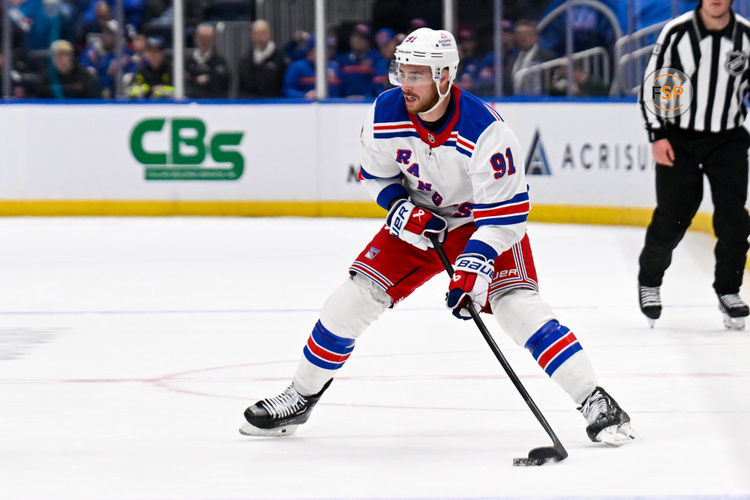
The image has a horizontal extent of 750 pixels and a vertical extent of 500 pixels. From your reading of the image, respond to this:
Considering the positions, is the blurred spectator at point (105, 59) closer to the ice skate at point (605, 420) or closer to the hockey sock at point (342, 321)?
the hockey sock at point (342, 321)

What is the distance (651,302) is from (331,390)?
1.69 metres

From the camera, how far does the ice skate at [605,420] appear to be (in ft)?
11.3

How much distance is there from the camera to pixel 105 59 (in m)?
11.0

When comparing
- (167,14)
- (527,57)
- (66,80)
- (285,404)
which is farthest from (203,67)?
(285,404)

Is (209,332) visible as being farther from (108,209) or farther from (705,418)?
(108,209)

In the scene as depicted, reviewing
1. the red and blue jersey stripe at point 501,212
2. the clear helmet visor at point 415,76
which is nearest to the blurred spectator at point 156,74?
the clear helmet visor at point 415,76

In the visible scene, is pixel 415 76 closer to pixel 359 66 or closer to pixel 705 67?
pixel 705 67

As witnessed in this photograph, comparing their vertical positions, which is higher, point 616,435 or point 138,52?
point 138,52

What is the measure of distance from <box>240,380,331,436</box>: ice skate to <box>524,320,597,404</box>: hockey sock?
1.94 ft

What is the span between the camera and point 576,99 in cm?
995

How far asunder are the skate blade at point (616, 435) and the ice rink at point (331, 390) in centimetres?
3

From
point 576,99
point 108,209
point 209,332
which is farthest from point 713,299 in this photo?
point 108,209

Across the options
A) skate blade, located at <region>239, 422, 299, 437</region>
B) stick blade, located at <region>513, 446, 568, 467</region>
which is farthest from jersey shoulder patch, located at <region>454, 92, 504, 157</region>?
skate blade, located at <region>239, 422, 299, 437</region>

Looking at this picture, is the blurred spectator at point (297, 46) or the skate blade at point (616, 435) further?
the blurred spectator at point (297, 46)
